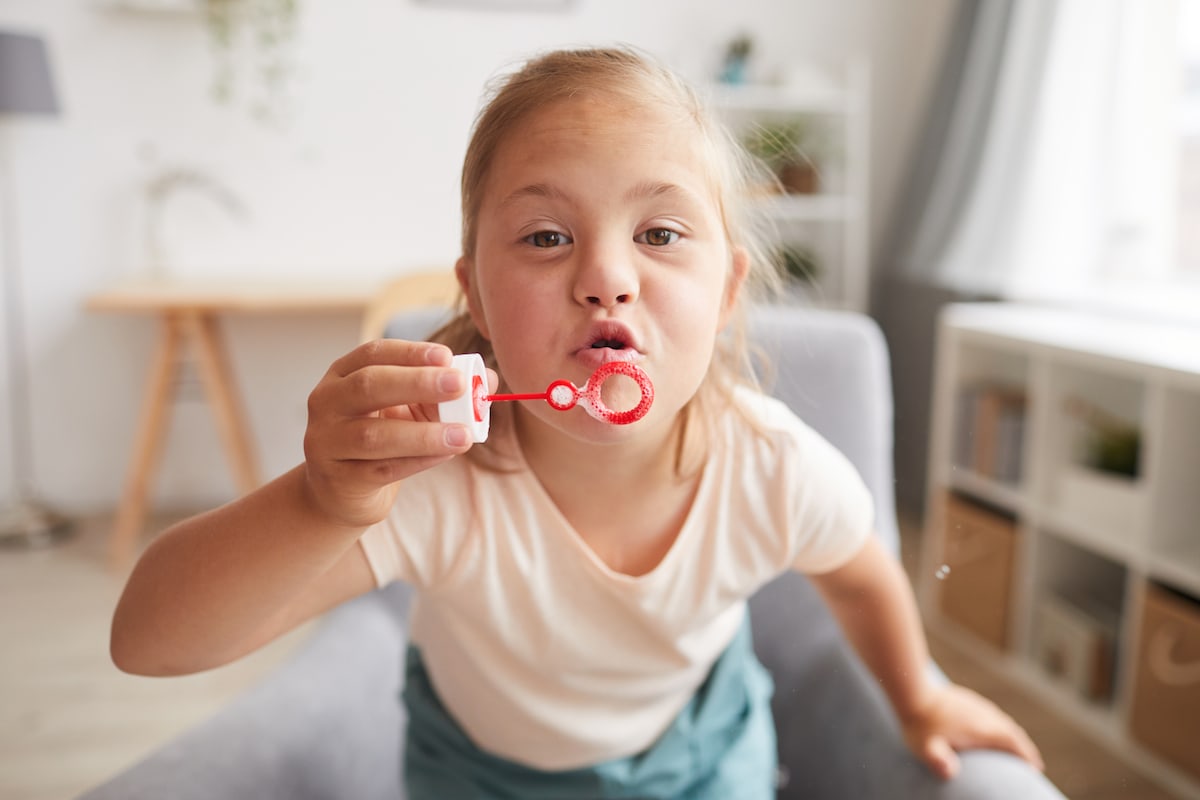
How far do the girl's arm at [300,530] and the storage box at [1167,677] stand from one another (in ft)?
3.01

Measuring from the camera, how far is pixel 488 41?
229 cm

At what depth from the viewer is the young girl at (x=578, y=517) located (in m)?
0.40

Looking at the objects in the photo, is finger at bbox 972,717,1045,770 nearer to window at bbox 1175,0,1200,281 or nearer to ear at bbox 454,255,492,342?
ear at bbox 454,255,492,342

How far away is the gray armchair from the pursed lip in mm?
257

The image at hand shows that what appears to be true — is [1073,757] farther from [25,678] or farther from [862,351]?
[25,678]

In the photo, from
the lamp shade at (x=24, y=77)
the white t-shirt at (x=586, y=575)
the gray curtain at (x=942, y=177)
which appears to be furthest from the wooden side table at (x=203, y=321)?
the white t-shirt at (x=586, y=575)

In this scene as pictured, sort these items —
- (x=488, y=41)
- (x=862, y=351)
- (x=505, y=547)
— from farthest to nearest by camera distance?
1. (x=488, y=41)
2. (x=862, y=351)
3. (x=505, y=547)

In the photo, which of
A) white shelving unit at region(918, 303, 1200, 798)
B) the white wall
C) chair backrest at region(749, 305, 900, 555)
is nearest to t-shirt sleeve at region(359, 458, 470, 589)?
chair backrest at region(749, 305, 900, 555)

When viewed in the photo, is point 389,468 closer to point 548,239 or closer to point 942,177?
point 548,239

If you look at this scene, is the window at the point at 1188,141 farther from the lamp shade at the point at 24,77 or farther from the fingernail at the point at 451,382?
the lamp shade at the point at 24,77

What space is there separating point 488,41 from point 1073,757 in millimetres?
2078

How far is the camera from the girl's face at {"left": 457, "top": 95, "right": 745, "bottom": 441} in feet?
1.28

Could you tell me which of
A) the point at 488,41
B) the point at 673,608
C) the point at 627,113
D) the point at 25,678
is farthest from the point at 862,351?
the point at 488,41

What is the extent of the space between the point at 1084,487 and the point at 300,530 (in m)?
1.45
